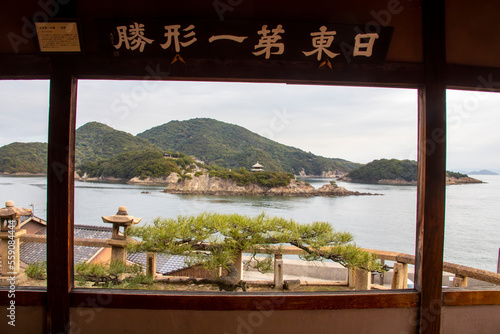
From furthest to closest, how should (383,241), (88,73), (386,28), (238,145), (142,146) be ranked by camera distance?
(238,145) → (142,146) → (383,241) → (88,73) → (386,28)

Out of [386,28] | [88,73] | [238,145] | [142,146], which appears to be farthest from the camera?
[238,145]

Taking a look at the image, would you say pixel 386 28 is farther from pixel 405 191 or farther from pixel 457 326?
pixel 457 326

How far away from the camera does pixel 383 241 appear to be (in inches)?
102

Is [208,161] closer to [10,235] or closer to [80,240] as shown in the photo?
[80,240]

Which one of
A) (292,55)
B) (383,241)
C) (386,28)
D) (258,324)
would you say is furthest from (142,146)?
(383,241)

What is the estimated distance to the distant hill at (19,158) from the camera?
238 centimetres

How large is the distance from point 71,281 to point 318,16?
104 inches

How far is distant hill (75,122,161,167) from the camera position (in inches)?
96.4

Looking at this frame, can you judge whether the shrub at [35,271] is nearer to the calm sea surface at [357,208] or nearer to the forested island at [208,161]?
the calm sea surface at [357,208]

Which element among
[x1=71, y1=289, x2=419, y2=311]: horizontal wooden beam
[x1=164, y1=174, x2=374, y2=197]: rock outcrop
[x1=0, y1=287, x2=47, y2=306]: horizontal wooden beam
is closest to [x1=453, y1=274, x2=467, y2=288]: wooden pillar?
[x1=71, y1=289, x2=419, y2=311]: horizontal wooden beam

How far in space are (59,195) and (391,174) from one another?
3.06m

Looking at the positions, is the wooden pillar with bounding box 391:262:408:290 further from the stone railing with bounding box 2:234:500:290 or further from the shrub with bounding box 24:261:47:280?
the shrub with bounding box 24:261:47:280

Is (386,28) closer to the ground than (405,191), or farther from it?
farther from it

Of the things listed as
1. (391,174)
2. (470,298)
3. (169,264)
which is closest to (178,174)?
(169,264)
